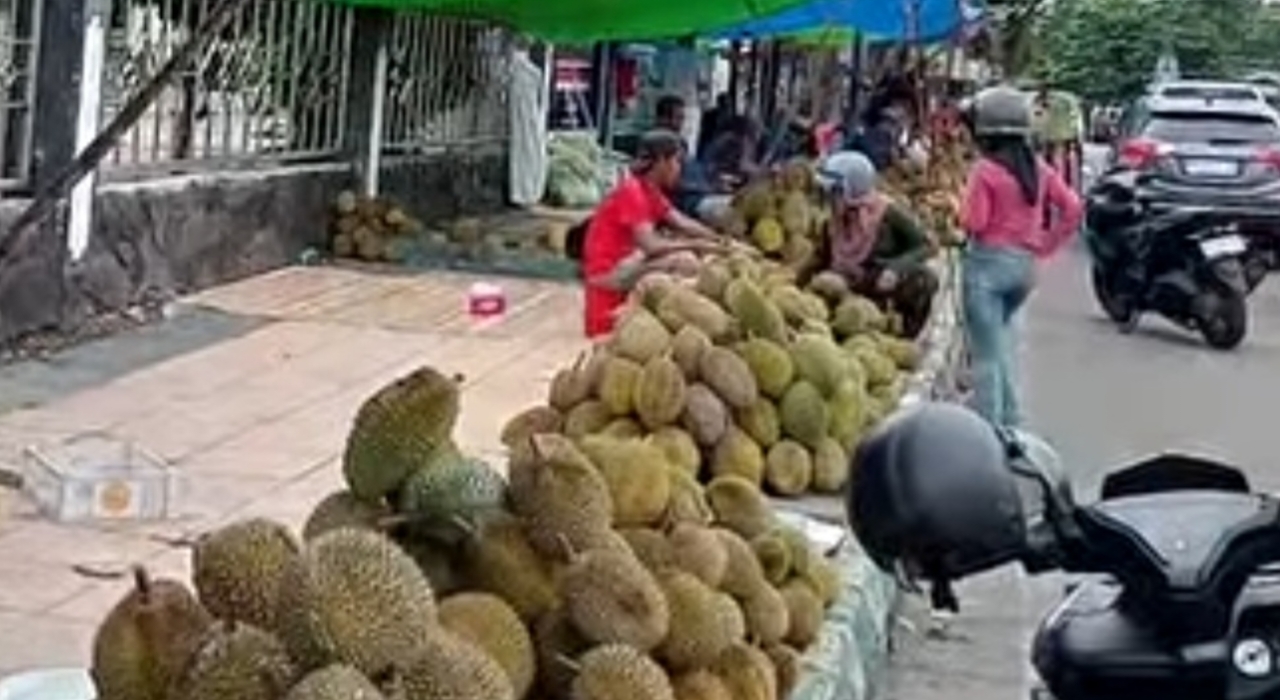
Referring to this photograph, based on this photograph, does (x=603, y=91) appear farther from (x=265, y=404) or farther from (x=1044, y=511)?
(x=1044, y=511)

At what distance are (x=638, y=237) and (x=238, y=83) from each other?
13.0 ft

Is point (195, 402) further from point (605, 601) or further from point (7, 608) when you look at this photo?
point (605, 601)

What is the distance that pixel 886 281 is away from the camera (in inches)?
381

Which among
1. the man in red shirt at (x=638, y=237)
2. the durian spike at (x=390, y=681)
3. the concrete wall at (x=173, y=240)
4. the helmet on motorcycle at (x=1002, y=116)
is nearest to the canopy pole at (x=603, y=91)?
the concrete wall at (x=173, y=240)

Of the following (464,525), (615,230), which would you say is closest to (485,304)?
(615,230)

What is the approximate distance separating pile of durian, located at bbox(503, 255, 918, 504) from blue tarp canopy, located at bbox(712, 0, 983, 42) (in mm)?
6224

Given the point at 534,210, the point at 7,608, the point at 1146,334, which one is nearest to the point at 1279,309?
the point at 1146,334

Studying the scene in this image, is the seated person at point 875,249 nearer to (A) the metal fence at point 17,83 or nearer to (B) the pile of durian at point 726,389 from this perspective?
(B) the pile of durian at point 726,389

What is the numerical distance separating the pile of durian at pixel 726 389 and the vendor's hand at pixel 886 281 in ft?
6.02

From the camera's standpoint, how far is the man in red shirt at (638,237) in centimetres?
905

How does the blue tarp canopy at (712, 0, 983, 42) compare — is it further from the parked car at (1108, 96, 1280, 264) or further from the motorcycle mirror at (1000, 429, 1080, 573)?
the motorcycle mirror at (1000, 429, 1080, 573)

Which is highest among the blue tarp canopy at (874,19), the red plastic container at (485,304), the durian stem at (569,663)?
the blue tarp canopy at (874,19)

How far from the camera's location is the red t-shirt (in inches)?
368

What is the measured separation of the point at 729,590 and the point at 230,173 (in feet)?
27.2
